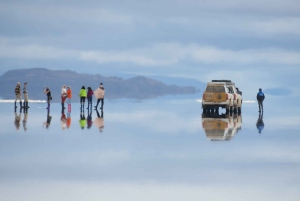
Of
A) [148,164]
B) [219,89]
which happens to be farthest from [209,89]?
[148,164]

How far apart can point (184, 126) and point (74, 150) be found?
13.1m

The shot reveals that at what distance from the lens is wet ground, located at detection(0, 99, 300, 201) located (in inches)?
575

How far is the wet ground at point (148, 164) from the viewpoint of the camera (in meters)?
14.6

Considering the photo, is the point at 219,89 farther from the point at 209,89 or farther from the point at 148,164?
the point at 148,164

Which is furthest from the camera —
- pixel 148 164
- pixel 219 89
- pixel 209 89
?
pixel 209 89

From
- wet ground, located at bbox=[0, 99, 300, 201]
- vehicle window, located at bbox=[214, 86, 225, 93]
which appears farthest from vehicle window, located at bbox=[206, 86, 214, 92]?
wet ground, located at bbox=[0, 99, 300, 201]

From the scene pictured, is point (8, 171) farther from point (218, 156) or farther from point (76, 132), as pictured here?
point (76, 132)

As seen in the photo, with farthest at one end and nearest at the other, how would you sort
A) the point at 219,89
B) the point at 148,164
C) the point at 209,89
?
the point at 209,89, the point at 219,89, the point at 148,164

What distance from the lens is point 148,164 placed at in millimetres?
19000

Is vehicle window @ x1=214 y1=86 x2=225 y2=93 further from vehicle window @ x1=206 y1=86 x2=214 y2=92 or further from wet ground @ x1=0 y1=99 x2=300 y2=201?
wet ground @ x1=0 y1=99 x2=300 y2=201

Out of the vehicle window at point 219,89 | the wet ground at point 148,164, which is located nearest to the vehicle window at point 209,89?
the vehicle window at point 219,89

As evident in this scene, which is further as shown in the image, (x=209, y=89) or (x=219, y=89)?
(x=209, y=89)

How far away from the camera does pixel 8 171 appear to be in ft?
57.2

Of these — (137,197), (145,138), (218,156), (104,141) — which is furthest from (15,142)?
(137,197)
